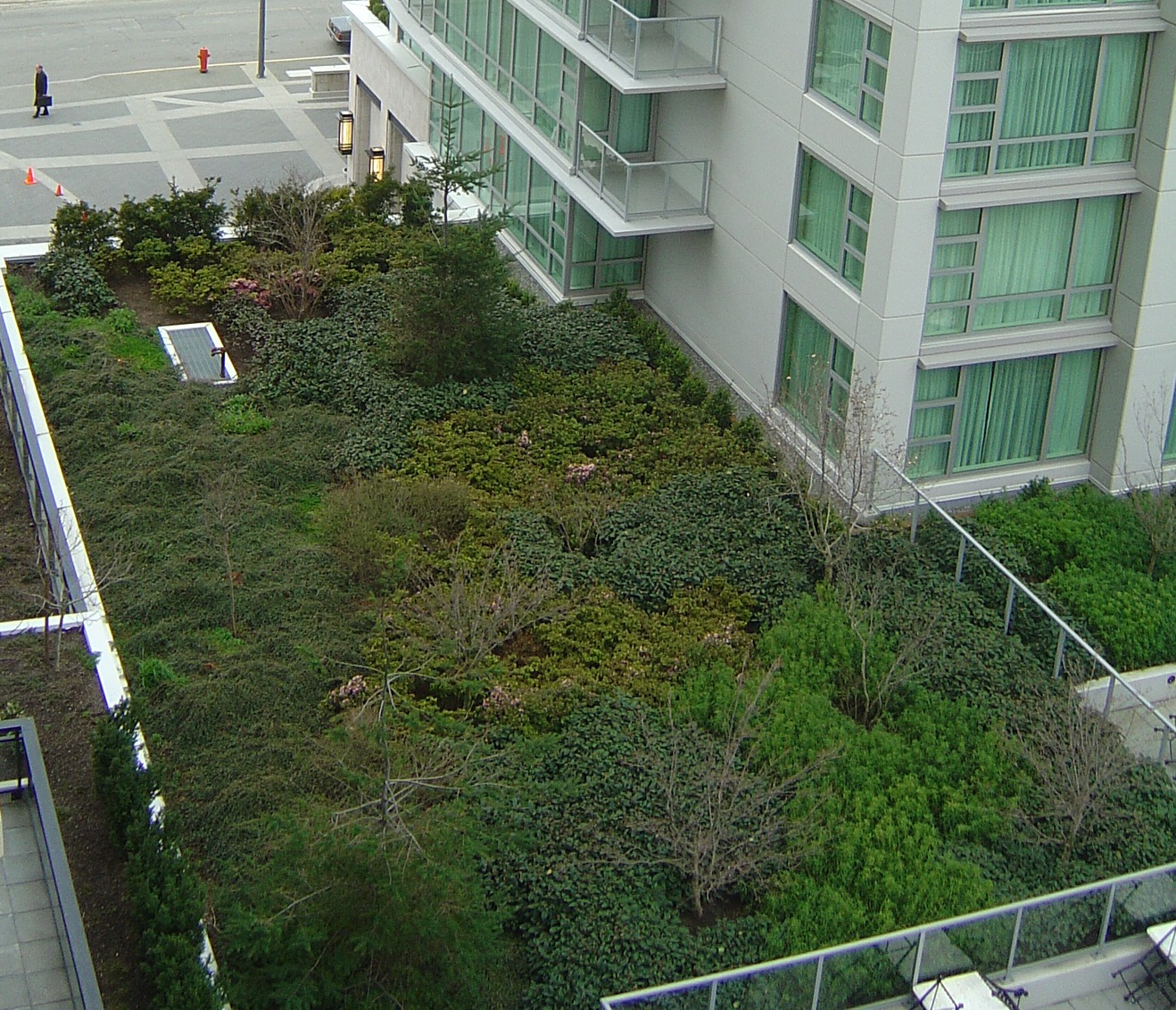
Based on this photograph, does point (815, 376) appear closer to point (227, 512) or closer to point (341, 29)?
point (227, 512)

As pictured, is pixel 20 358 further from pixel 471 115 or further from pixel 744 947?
pixel 744 947

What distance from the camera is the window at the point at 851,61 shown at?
67.7ft

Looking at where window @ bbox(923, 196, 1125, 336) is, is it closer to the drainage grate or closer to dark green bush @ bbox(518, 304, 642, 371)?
dark green bush @ bbox(518, 304, 642, 371)

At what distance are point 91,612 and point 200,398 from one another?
558 centimetres

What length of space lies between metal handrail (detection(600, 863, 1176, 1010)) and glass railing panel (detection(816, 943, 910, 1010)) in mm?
51

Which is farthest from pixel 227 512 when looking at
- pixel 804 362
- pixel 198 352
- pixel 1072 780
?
pixel 1072 780

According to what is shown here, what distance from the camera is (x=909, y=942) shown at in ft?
45.0

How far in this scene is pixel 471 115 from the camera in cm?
3069

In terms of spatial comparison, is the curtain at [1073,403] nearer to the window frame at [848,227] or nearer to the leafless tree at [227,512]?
the window frame at [848,227]

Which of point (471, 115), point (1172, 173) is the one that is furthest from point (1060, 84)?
point (471, 115)

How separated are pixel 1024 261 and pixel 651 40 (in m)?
7.08

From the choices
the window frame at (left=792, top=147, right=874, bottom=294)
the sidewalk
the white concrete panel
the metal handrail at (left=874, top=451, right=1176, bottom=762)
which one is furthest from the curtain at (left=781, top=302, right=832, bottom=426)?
the sidewalk

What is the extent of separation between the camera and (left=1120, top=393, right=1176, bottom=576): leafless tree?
69.4 ft

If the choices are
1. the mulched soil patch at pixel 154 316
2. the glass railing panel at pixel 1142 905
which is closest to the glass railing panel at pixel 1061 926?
the glass railing panel at pixel 1142 905
